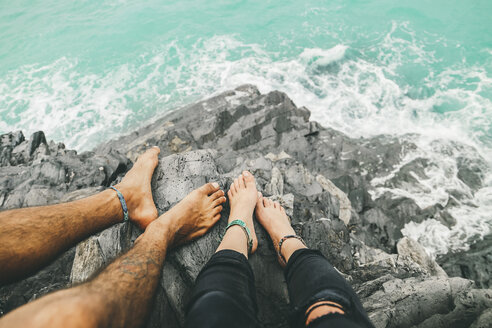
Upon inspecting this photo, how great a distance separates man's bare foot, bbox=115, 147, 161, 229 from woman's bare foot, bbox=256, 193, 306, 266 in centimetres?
114

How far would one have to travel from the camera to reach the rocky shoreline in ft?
6.54

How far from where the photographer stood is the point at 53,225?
1767 mm

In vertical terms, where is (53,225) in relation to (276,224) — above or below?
above

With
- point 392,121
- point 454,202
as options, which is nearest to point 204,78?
point 392,121

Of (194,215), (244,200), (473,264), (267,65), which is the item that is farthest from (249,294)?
(267,65)

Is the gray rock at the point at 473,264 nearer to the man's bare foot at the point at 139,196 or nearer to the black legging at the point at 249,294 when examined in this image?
the black legging at the point at 249,294

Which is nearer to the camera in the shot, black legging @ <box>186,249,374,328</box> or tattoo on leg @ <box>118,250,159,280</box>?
black legging @ <box>186,249,374,328</box>

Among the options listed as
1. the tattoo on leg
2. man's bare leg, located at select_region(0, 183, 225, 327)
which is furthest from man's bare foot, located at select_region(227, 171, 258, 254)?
the tattoo on leg

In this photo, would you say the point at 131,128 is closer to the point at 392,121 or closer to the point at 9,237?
the point at 9,237

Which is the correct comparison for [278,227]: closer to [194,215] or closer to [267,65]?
[194,215]

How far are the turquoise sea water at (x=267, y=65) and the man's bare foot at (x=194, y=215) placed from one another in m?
4.66

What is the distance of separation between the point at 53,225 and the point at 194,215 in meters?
1.07

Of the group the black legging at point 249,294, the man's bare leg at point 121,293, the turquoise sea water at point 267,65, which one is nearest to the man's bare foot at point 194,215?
the man's bare leg at point 121,293

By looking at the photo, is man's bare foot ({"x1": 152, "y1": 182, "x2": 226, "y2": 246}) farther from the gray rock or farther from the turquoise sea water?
the turquoise sea water
